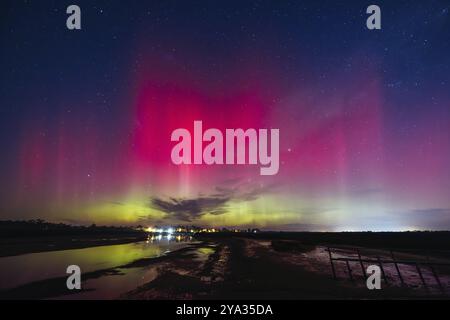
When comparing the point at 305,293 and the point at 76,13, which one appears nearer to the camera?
the point at 305,293

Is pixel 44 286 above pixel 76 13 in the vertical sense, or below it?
below

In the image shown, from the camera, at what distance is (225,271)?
24266 mm

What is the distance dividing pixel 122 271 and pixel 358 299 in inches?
605

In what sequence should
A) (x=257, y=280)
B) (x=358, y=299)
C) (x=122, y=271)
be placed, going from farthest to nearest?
1. (x=122, y=271)
2. (x=257, y=280)
3. (x=358, y=299)

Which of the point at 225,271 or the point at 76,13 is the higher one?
the point at 76,13

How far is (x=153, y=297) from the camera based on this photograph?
1530 centimetres
